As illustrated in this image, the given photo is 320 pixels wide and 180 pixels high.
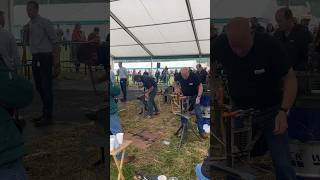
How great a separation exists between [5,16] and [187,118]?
37.1 inches

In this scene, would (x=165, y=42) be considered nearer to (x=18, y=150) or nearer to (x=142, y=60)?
(x=142, y=60)

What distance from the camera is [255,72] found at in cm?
160

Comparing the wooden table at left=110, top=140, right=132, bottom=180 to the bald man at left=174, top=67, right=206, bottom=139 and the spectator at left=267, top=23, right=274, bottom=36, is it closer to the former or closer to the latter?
the bald man at left=174, top=67, right=206, bottom=139

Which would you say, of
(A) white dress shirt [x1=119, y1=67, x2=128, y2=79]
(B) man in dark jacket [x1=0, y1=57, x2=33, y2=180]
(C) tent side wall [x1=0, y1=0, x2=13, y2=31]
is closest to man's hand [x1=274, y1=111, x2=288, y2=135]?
(A) white dress shirt [x1=119, y1=67, x2=128, y2=79]

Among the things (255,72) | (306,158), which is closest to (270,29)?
(255,72)

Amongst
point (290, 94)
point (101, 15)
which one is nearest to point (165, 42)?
point (101, 15)

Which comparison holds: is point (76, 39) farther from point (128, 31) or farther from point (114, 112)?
point (114, 112)

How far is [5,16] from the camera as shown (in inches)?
65.1

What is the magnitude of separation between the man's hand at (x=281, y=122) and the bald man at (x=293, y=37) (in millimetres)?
191

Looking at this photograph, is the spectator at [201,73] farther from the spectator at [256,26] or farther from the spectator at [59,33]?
the spectator at [59,33]

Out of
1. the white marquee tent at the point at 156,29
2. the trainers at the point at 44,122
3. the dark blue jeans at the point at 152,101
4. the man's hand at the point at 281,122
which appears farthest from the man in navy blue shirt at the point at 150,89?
the man's hand at the point at 281,122

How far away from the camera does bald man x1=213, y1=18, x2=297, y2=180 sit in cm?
155

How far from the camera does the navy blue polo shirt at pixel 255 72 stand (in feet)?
5.09

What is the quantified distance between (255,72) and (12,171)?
100 centimetres
